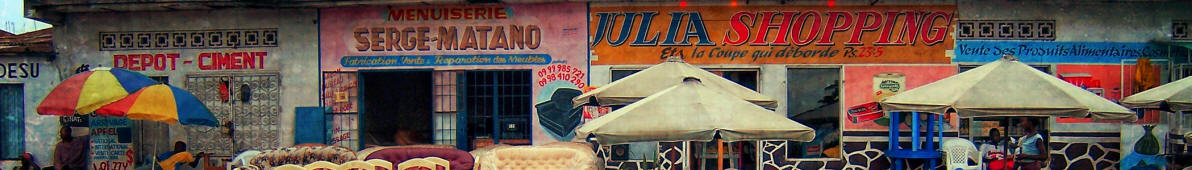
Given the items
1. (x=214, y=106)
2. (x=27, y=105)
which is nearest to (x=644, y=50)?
(x=214, y=106)

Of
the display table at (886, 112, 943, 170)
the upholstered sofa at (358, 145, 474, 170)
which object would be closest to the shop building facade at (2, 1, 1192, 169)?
the display table at (886, 112, 943, 170)

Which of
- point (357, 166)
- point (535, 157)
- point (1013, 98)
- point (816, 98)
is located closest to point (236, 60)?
point (357, 166)

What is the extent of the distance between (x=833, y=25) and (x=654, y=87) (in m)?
2.95

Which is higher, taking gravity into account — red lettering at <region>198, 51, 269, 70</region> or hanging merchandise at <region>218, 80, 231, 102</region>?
red lettering at <region>198, 51, 269, 70</region>

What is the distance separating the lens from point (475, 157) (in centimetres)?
1025

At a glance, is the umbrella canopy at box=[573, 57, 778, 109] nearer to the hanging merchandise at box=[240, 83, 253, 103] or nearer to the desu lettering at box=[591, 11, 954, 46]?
the desu lettering at box=[591, 11, 954, 46]

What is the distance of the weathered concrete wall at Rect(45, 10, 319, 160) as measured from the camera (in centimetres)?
1141

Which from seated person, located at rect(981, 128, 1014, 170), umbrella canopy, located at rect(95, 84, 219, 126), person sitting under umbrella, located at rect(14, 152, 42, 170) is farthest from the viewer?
person sitting under umbrella, located at rect(14, 152, 42, 170)

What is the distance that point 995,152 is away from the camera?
9.77m

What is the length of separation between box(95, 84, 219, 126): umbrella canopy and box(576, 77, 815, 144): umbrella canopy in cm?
506

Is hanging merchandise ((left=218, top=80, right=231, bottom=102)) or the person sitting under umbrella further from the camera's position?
the person sitting under umbrella

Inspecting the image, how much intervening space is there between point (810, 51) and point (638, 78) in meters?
2.66

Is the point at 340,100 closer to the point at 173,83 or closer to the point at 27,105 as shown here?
the point at 173,83

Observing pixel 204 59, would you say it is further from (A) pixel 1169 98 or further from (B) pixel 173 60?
(A) pixel 1169 98
